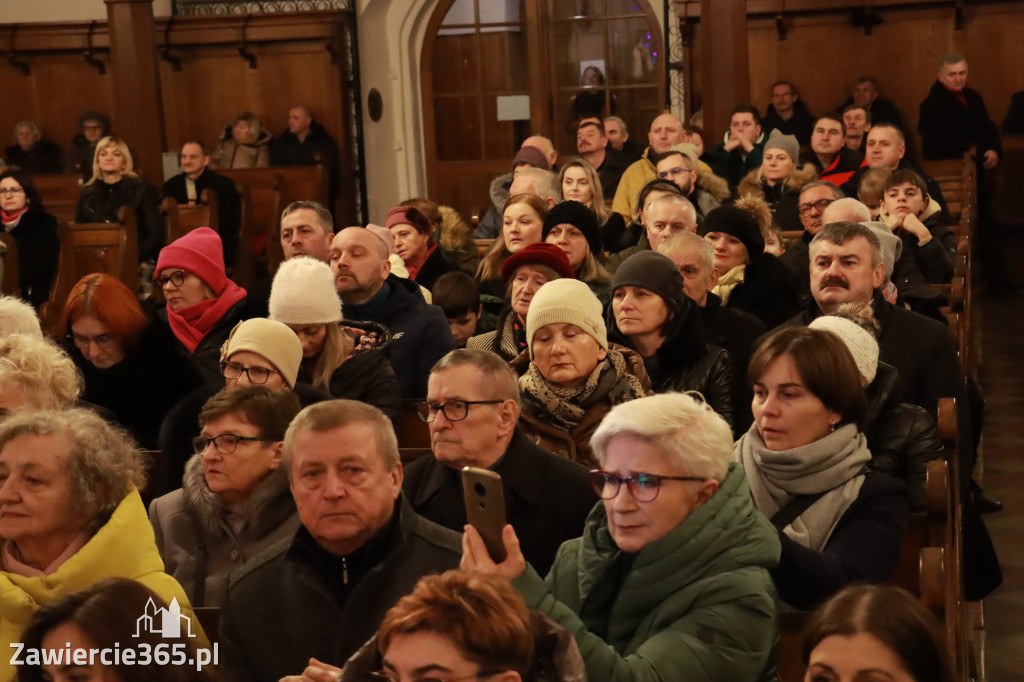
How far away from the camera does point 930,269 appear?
606cm

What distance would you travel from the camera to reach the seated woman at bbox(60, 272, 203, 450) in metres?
4.14

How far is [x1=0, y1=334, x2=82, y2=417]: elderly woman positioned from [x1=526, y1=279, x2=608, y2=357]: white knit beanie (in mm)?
1194

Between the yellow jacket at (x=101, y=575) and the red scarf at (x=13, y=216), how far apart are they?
5.79 meters

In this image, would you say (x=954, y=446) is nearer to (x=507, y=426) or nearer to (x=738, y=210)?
(x=507, y=426)

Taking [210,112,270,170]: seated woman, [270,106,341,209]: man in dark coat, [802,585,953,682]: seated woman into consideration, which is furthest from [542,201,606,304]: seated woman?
[210,112,270,170]: seated woman

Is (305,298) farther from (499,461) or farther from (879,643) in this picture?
(879,643)

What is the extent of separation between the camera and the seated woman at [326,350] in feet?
13.1

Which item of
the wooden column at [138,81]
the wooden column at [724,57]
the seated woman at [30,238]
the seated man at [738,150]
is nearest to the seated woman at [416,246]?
the seated woman at [30,238]

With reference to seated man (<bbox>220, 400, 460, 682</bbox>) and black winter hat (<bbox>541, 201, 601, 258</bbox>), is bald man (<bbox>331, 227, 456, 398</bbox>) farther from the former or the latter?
seated man (<bbox>220, 400, 460, 682</bbox>)

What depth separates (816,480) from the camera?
9.25 feet

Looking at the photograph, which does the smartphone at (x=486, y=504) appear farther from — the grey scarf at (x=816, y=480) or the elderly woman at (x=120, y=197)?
the elderly woman at (x=120, y=197)

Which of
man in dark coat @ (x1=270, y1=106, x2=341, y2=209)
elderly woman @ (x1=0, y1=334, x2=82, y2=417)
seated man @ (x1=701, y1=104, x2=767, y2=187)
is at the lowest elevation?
elderly woman @ (x1=0, y1=334, x2=82, y2=417)

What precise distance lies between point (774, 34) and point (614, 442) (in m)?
9.98

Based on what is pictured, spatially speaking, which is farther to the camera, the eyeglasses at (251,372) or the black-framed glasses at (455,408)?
the eyeglasses at (251,372)
